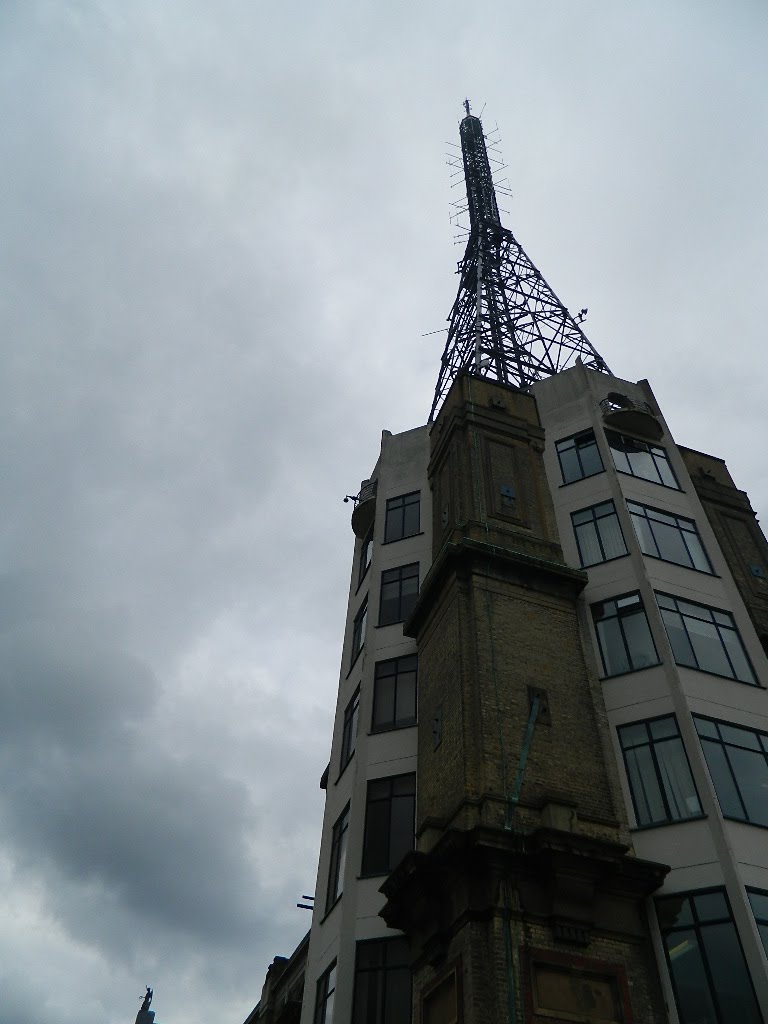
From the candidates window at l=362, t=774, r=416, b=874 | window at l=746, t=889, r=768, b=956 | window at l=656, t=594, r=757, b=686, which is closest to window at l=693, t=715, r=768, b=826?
window at l=746, t=889, r=768, b=956

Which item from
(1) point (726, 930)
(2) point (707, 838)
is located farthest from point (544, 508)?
(1) point (726, 930)

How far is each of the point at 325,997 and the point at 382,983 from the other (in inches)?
98.8

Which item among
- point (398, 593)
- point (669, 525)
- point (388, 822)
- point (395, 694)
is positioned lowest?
point (388, 822)

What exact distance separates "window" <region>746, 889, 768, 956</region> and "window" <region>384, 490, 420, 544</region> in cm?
1451

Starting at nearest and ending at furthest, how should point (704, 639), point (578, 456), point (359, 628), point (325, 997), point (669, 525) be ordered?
point (325, 997) < point (704, 639) < point (669, 525) < point (578, 456) < point (359, 628)

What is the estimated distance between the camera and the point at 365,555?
30.3 meters

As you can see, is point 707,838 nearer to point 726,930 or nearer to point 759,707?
point 726,930

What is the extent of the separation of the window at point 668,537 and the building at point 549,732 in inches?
3.9

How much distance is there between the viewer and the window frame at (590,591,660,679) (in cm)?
2044

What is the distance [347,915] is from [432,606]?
8025 millimetres

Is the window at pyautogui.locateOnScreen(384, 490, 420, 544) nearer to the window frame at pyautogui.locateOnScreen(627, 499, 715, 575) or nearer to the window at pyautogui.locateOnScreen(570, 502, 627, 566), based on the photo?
the window at pyautogui.locateOnScreen(570, 502, 627, 566)

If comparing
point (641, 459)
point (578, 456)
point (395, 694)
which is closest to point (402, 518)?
point (578, 456)

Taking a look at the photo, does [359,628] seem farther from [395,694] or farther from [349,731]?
[395,694]

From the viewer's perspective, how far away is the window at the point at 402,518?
27719 mm
